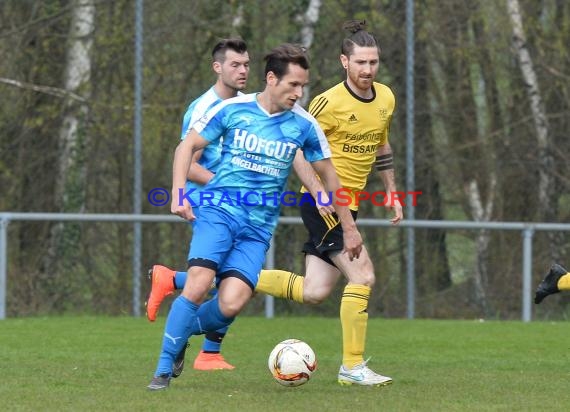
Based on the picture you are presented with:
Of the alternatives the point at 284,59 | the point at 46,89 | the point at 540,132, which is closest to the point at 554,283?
the point at 284,59

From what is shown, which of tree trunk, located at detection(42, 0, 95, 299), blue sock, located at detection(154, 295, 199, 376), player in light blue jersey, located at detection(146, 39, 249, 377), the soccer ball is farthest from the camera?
tree trunk, located at detection(42, 0, 95, 299)

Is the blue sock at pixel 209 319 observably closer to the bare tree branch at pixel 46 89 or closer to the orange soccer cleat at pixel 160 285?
the orange soccer cleat at pixel 160 285

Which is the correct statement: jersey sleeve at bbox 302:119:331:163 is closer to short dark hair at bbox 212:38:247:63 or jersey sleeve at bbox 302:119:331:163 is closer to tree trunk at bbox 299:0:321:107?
short dark hair at bbox 212:38:247:63

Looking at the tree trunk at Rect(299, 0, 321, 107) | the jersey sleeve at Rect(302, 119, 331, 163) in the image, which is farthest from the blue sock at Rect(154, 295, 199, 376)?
the tree trunk at Rect(299, 0, 321, 107)

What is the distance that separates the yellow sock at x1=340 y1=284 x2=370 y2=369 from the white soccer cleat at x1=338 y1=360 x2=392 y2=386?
0.04 metres

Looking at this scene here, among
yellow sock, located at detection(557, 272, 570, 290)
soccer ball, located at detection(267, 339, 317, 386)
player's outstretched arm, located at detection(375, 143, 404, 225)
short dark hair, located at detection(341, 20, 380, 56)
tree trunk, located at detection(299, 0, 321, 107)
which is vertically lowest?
soccer ball, located at detection(267, 339, 317, 386)

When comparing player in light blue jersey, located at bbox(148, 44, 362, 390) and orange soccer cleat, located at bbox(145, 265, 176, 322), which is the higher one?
player in light blue jersey, located at bbox(148, 44, 362, 390)

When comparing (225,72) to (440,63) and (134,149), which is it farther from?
(440,63)

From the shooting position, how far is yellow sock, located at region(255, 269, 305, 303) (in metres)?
8.11

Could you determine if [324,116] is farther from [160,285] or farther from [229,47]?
[160,285]

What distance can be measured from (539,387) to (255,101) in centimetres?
216

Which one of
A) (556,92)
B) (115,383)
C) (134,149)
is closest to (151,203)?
(134,149)

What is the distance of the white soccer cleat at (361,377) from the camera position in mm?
7266

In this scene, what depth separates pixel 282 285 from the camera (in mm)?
8203
